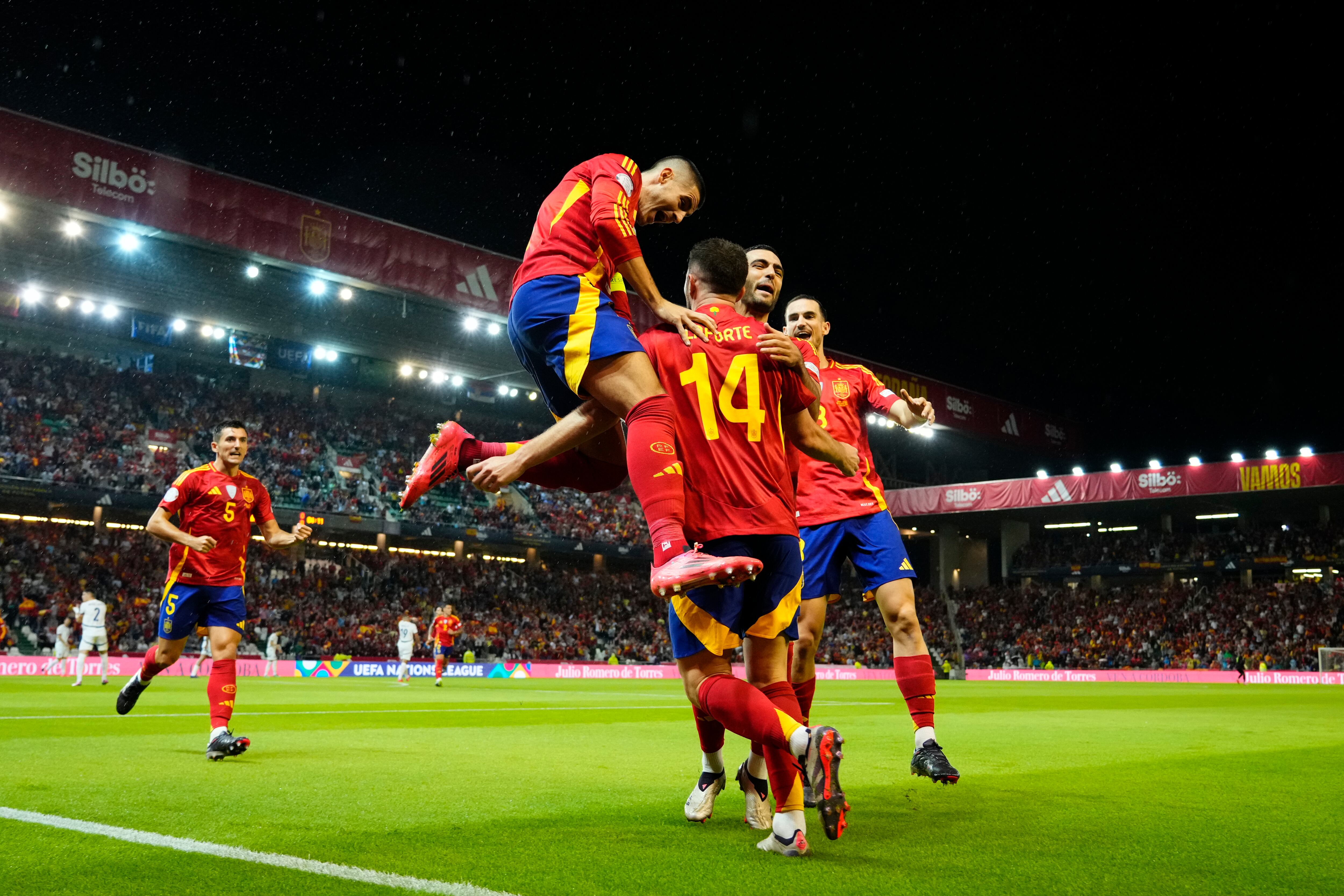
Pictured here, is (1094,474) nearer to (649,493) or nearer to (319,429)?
(319,429)

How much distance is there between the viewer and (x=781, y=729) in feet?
11.3

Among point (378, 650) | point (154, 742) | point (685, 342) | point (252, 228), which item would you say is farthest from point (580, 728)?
point (378, 650)

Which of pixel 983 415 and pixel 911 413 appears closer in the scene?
pixel 911 413

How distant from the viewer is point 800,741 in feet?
10.8

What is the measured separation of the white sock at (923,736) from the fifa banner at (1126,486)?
39.7 meters

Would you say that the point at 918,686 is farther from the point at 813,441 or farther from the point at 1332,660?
the point at 1332,660

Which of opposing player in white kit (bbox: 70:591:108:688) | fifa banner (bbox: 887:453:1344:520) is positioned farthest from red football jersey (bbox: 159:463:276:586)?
fifa banner (bbox: 887:453:1344:520)

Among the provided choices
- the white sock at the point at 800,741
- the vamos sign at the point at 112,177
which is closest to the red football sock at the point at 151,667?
the white sock at the point at 800,741

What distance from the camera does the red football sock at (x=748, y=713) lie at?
3441 millimetres

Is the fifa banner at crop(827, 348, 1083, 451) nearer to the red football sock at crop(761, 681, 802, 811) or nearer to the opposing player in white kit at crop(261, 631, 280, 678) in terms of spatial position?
the opposing player in white kit at crop(261, 631, 280, 678)

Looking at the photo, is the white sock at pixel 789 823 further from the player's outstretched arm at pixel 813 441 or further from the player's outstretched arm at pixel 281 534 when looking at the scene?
the player's outstretched arm at pixel 281 534

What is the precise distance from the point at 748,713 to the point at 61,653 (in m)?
26.7

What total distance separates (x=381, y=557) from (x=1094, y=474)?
29.1 meters

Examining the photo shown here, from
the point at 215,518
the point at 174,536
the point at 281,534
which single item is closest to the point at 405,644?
the point at 215,518
